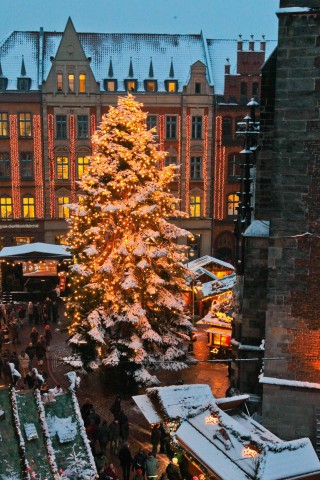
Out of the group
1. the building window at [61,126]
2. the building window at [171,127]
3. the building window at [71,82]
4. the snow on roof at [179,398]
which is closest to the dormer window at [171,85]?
the building window at [171,127]

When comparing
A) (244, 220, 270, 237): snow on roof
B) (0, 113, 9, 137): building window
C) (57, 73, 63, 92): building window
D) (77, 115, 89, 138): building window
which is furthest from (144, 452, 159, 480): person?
(57, 73, 63, 92): building window

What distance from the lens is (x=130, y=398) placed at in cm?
1956

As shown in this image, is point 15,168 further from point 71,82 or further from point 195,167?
point 195,167

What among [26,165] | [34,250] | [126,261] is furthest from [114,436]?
[26,165]

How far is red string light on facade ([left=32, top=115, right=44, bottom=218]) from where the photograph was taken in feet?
124

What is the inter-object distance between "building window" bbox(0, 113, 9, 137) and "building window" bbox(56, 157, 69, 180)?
12.8ft

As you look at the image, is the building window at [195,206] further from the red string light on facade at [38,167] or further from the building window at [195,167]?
the red string light on facade at [38,167]

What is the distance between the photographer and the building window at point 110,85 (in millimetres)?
38469

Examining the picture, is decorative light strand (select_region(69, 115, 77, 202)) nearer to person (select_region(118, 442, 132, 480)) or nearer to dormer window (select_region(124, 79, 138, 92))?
dormer window (select_region(124, 79, 138, 92))

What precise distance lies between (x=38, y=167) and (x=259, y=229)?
25.9 metres

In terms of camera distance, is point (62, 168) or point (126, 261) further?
point (62, 168)

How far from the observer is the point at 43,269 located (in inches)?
1243

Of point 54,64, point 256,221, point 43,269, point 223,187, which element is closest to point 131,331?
point 256,221

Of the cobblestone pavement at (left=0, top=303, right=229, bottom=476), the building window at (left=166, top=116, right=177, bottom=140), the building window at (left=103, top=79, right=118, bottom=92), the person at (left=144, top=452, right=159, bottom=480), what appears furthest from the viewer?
the building window at (left=166, top=116, right=177, bottom=140)
